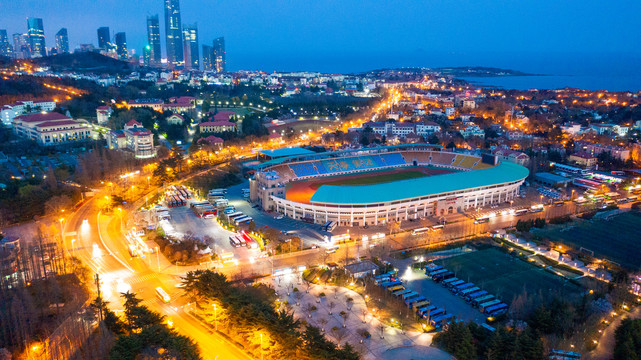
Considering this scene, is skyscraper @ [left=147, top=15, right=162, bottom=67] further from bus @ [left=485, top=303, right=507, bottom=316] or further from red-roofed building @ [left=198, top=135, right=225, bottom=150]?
bus @ [left=485, top=303, right=507, bottom=316]

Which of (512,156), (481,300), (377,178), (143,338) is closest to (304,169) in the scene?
(377,178)

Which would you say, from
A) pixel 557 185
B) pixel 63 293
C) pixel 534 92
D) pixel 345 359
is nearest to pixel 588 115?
pixel 534 92

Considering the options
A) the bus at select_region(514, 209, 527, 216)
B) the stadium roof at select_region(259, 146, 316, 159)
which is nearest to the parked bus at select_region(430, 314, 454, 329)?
the bus at select_region(514, 209, 527, 216)

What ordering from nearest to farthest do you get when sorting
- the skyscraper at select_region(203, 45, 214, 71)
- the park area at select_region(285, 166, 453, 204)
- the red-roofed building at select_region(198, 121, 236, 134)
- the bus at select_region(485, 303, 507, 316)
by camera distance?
the bus at select_region(485, 303, 507, 316), the park area at select_region(285, 166, 453, 204), the red-roofed building at select_region(198, 121, 236, 134), the skyscraper at select_region(203, 45, 214, 71)

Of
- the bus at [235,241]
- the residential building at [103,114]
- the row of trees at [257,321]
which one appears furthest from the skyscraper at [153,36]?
the row of trees at [257,321]

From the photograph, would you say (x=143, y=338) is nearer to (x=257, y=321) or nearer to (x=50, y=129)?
(x=257, y=321)

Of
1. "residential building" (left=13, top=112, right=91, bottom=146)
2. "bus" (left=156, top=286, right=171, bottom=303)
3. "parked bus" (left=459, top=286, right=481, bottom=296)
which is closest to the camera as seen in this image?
"bus" (left=156, top=286, right=171, bottom=303)

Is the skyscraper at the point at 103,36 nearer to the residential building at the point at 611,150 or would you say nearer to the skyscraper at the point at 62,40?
the skyscraper at the point at 62,40

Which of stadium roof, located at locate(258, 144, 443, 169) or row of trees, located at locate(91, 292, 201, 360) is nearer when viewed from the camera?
row of trees, located at locate(91, 292, 201, 360)
